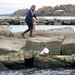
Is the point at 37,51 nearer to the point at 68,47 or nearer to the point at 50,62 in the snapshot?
the point at 50,62

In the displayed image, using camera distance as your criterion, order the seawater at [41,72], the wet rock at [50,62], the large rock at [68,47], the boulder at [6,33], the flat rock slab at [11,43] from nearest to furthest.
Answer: the seawater at [41,72] → the wet rock at [50,62] → the large rock at [68,47] → the flat rock slab at [11,43] → the boulder at [6,33]

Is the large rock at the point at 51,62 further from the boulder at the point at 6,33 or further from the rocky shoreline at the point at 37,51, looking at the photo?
the boulder at the point at 6,33

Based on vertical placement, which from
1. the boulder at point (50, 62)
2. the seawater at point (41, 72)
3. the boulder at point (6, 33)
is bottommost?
the seawater at point (41, 72)

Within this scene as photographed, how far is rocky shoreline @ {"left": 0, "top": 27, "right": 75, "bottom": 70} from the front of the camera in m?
19.4

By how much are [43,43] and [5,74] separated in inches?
136

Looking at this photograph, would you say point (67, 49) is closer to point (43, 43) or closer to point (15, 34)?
point (43, 43)

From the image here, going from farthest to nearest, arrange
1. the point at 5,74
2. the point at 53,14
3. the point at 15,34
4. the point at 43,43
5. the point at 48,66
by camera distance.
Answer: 1. the point at 53,14
2. the point at 15,34
3. the point at 43,43
4. the point at 48,66
5. the point at 5,74

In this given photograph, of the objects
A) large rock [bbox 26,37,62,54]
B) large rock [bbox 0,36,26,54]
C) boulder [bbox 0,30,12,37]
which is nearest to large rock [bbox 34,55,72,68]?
large rock [bbox 26,37,62,54]

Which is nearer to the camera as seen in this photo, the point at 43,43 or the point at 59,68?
the point at 59,68

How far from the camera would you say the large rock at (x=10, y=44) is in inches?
801

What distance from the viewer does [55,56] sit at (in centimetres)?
1956

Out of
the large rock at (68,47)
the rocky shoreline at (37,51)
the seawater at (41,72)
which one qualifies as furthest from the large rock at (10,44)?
the large rock at (68,47)

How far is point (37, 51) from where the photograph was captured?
20172 millimetres

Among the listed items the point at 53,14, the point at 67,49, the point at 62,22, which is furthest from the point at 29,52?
the point at 53,14
